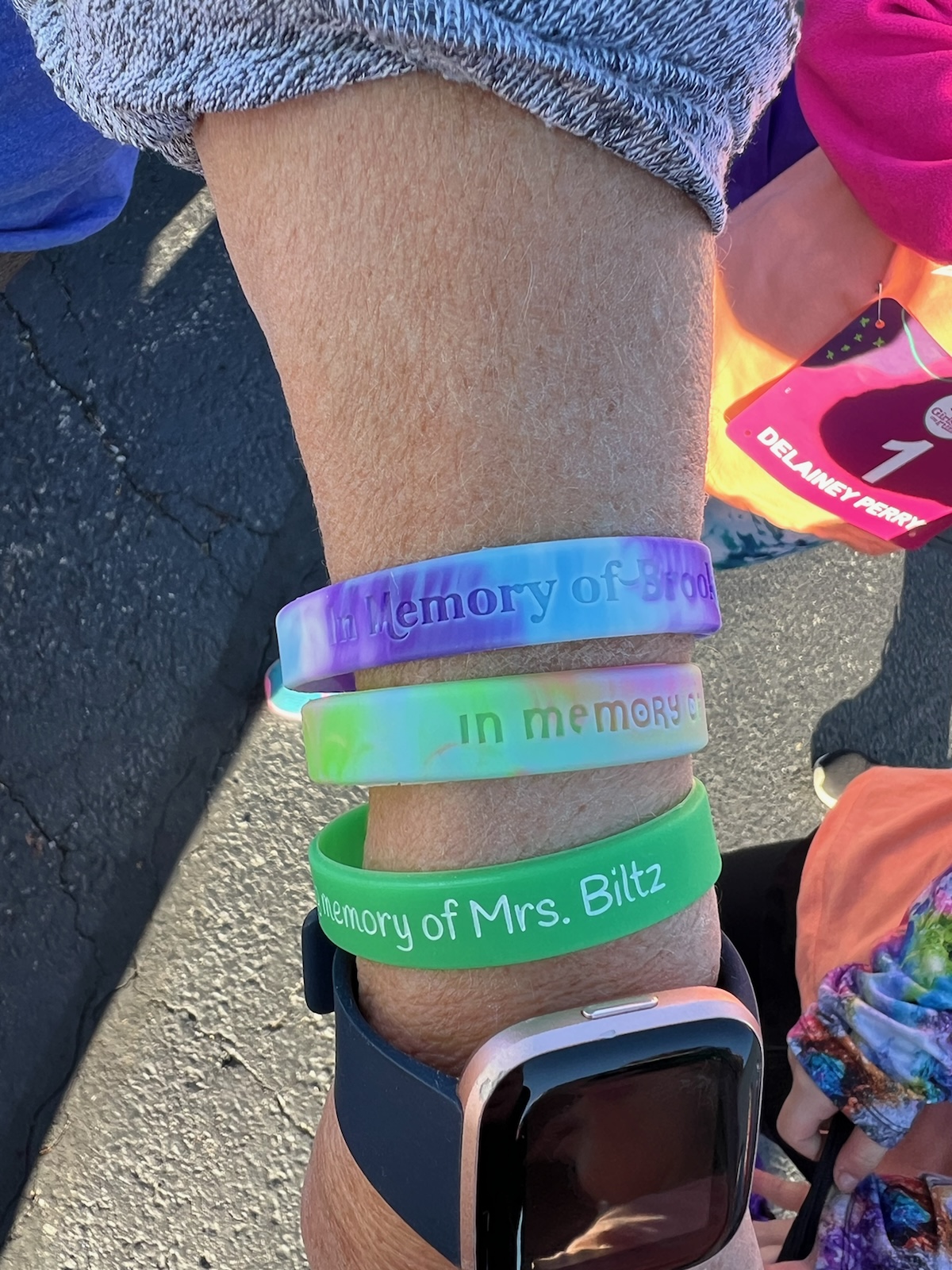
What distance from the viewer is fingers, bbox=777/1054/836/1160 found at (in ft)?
3.16

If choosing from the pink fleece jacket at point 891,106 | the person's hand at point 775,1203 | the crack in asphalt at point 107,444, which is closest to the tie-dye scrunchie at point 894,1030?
the person's hand at point 775,1203

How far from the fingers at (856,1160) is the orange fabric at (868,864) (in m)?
0.14

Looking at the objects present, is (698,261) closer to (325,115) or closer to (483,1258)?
(325,115)

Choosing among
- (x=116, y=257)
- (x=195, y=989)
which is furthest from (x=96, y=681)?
(x=116, y=257)

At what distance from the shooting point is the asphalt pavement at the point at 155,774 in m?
1.39

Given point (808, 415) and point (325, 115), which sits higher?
point (325, 115)

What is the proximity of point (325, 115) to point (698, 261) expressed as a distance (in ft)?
0.64

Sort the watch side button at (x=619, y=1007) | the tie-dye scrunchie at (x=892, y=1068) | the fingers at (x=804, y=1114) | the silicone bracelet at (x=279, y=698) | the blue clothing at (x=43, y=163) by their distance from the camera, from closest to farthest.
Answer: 1. the watch side button at (x=619, y=1007)
2. the blue clothing at (x=43, y=163)
3. the tie-dye scrunchie at (x=892, y=1068)
4. the fingers at (x=804, y=1114)
5. the silicone bracelet at (x=279, y=698)

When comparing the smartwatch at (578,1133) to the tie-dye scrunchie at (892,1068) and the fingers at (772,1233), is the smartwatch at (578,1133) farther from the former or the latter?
the fingers at (772,1233)

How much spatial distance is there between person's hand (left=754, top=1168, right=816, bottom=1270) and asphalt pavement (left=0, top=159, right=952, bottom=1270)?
2.22ft

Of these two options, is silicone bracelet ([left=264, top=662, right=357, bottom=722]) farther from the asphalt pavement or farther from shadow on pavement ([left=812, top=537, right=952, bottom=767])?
shadow on pavement ([left=812, top=537, right=952, bottom=767])

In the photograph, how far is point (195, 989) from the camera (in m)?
1.44

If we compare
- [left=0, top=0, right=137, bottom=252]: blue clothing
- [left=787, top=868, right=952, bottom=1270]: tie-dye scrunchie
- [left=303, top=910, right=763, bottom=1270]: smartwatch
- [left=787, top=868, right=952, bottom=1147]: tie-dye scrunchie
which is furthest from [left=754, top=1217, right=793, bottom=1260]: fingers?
[left=0, top=0, right=137, bottom=252]: blue clothing

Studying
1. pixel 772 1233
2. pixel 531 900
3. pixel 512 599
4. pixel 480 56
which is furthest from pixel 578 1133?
pixel 772 1233
